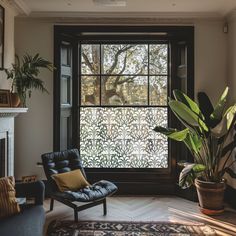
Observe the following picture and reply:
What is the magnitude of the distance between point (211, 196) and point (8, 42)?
325 cm

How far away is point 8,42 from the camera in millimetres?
3859

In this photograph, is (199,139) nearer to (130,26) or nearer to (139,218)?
(139,218)

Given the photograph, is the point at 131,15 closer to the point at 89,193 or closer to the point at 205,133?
the point at 205,133

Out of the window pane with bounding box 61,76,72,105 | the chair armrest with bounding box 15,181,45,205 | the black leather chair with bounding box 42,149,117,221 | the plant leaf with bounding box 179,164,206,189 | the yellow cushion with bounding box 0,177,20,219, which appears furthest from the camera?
the window pane with bounding box 61,76,72,105

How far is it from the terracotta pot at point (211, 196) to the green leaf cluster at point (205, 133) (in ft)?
0.32

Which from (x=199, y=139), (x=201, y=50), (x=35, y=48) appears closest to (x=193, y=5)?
(x=201, y=50)

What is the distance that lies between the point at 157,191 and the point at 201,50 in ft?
7.32

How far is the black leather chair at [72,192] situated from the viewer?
3.41m

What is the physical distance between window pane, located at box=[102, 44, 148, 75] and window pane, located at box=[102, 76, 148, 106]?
0.13 m

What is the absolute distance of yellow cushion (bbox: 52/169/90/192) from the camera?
3.65 metres

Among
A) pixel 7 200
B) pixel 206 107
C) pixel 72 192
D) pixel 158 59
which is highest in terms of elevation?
pixel 158 59

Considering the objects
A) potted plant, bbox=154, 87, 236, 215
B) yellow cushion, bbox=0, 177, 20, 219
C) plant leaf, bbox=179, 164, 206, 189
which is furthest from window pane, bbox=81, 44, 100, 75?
yellow cushion, bbox=0, 177, 20, 219

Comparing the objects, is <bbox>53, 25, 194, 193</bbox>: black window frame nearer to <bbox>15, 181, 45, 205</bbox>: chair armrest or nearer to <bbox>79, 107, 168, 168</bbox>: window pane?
<bbox>79, 107, 168, 168</bbox>: window pane

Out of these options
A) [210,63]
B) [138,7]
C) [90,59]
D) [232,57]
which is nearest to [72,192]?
[90,59]
